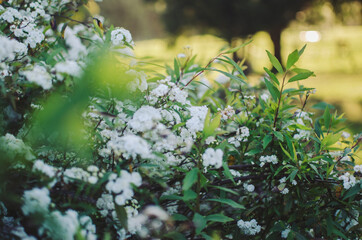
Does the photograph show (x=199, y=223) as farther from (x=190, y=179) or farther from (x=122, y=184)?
(x=122, y=184)

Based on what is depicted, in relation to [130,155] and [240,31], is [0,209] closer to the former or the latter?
[130,155]

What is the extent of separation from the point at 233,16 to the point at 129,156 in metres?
11.1

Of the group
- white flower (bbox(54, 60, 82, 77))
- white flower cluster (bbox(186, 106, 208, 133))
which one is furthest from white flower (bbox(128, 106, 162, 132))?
white flower (bbox(54, 60, 82, 77))

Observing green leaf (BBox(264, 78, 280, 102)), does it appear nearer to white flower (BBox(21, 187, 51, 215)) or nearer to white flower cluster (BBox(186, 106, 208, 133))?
white flower cluster (BBox(186, 106, 208, 133))

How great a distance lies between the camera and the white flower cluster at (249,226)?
1821 millimetres

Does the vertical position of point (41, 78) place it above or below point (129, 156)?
above

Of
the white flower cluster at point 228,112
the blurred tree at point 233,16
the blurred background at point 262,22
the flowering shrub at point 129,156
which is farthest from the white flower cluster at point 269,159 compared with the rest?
the blurred tree at point 233,16

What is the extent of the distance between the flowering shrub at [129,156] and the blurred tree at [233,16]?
8.81 meters

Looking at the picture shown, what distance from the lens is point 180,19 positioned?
12953mm

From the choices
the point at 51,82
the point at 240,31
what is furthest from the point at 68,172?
the point at 240,31

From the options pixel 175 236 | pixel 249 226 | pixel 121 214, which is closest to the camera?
pixel 121 214

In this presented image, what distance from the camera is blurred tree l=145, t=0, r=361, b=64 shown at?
10.9 metres

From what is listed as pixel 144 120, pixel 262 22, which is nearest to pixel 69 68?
pixel 144 120

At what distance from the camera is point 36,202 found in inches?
47.7
